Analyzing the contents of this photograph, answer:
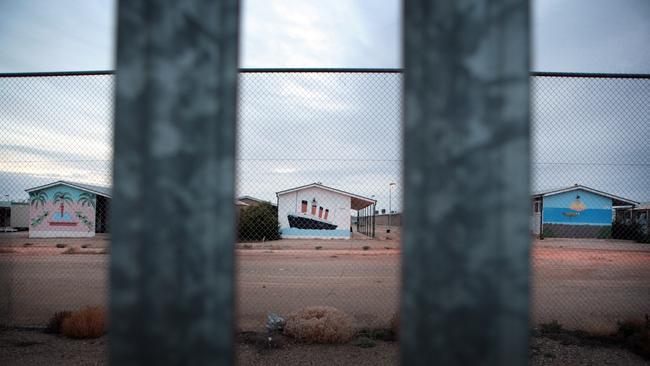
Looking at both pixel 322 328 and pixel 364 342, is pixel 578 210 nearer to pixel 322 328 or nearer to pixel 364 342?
pixel 364 342

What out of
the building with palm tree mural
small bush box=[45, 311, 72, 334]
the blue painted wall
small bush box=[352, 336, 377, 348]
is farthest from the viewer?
the building with palm tree mural

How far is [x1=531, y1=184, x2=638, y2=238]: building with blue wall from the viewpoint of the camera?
21484mm

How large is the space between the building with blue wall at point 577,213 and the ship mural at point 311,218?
12.1 metres

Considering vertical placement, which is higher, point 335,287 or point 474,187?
point 474,187

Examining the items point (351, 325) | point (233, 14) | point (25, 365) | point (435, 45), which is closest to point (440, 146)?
point (435, 45)

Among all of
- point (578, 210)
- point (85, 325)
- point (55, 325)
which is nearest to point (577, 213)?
point (578, 210)

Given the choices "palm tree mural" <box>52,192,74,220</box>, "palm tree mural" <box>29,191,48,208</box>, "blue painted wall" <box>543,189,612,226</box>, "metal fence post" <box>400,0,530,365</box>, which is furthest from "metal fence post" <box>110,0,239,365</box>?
"palm tree mural" <box>29,191,48,208</box>

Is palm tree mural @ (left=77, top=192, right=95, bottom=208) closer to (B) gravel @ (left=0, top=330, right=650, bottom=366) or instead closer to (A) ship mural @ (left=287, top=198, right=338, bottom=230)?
(A) ship mural @ (left=287, top=198, right=338, bottom=230)

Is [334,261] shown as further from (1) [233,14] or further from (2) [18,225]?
(2) [18,225]

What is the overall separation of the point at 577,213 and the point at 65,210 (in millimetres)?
31063

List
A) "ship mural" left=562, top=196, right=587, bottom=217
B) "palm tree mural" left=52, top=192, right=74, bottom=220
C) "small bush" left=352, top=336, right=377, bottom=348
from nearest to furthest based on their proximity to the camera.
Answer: "small bush" left=352, top=336, right=377, bottom=348 < "ship mural" left=562, top=196, right=587, bottom=217 < "palm tree mural" left=52, top=192, right=74, bottom=220

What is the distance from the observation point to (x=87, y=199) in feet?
78.8

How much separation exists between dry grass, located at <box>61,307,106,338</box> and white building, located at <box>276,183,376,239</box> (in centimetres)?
1837

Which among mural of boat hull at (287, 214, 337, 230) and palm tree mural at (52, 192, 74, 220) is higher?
palm tree mural at (52, 192, 74, 220)
